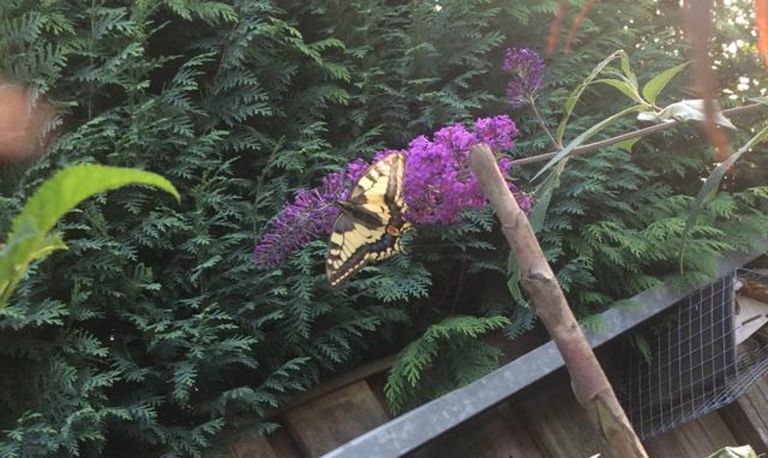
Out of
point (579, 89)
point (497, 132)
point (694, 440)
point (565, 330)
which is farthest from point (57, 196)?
point (694, 440)

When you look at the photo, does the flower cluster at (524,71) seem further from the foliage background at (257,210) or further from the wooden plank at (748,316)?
the wooden plank at (748,316)

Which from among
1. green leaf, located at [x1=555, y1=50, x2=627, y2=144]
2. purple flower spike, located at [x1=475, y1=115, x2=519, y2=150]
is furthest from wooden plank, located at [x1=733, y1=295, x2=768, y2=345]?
purple flower spike, located at [x1=475, y1=115, x2=519, y2=150]

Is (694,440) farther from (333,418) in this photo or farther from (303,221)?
(303,221)

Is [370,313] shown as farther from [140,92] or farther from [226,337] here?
[140,92]

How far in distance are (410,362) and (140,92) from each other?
0.74 metres

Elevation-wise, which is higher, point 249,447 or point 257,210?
point 257,210

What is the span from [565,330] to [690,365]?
1170 millimetres

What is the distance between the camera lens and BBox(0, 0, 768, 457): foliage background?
129 cm

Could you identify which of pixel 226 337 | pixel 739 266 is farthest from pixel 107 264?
pixel 739 266

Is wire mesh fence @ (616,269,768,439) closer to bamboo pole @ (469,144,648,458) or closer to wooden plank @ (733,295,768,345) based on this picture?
wooden plank @ (733,295,768,345)

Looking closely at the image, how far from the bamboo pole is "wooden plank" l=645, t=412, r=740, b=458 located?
1.20m

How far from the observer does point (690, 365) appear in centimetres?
174

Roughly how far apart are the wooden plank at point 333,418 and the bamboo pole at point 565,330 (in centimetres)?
84

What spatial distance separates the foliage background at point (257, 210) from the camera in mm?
1295
